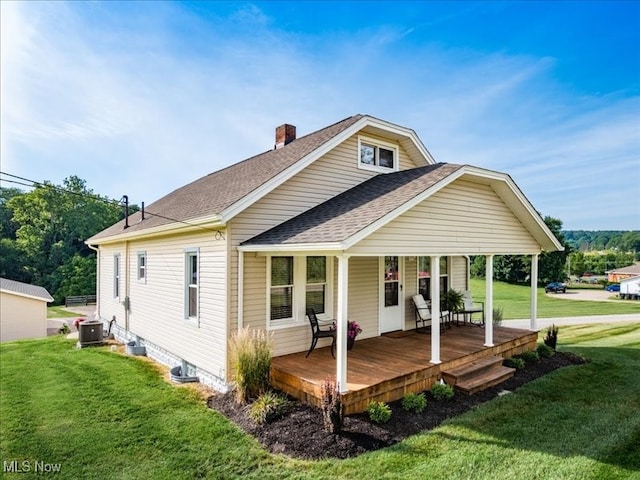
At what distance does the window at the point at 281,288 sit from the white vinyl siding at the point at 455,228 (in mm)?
2338

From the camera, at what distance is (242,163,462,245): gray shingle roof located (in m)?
6.07

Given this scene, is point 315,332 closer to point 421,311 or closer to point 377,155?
point 421,311

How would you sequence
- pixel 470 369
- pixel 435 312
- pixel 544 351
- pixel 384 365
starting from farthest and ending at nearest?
pixel 544 351, pixel 470 369, pixel 435 312, pixel 384 365

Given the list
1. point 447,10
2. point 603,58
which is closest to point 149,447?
point 447,10

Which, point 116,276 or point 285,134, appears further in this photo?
point 116,276

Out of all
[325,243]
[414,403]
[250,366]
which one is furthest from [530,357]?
[250,366]

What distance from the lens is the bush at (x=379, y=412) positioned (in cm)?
548

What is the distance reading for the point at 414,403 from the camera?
600cm

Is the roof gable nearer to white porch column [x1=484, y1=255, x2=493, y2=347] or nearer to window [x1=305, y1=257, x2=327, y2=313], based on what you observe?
window [x1=305, y1=257, x2=327, y2=313]

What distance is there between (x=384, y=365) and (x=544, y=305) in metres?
28.1

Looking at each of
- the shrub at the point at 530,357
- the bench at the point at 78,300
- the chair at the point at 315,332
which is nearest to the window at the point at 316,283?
the chair at the point at 315,332

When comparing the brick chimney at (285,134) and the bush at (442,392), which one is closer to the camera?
the bush at (442,392)

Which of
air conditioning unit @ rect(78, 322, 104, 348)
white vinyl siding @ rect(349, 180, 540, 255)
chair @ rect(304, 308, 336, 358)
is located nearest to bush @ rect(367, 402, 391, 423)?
chair @ rect(304, 308, 336, 358)

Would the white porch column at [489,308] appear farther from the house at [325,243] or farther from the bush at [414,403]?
the bush at [414,403]
